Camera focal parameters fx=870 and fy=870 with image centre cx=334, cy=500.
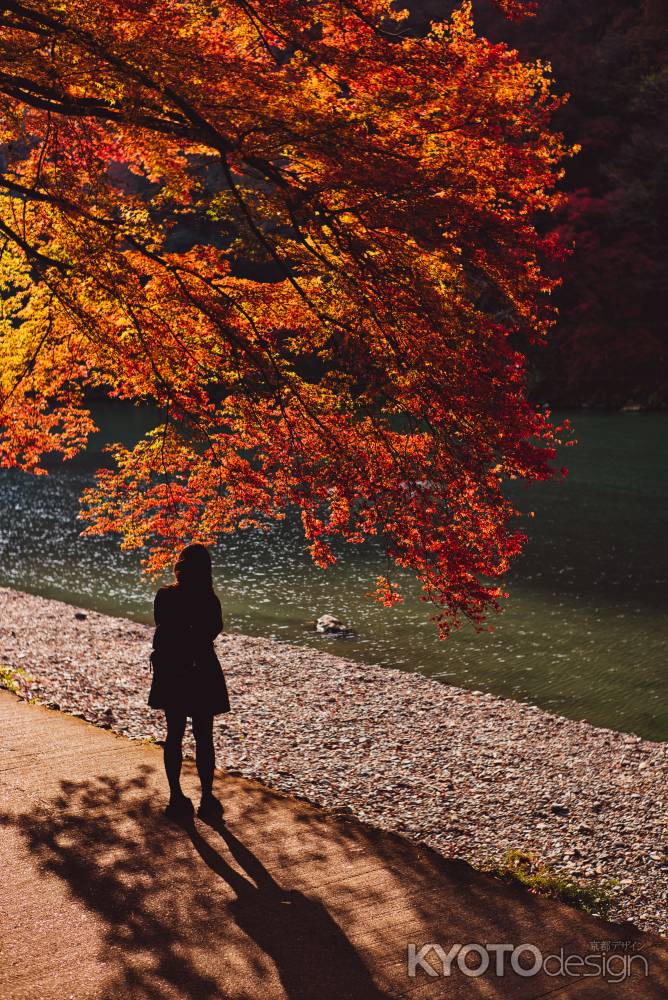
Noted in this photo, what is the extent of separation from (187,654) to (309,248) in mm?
3418

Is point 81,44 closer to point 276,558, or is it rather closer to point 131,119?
point 131,119

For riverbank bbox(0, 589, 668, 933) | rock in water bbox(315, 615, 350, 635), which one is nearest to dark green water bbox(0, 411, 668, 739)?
rock in water bbox(315, 615, 350, 635)

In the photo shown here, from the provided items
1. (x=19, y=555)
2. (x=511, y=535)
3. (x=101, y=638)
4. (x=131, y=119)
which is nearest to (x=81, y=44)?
(x=131, y=119)

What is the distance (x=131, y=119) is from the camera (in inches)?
235

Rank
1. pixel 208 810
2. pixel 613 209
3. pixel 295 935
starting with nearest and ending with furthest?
pixel 295 935 → pixel 208 810 → pixel 613 209

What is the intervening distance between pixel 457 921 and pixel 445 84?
5.55m

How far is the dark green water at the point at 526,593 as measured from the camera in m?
11.1

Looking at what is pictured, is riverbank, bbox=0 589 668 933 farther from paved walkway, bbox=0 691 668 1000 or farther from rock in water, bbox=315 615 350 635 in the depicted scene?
rock in water, bbox=315 615 350 635

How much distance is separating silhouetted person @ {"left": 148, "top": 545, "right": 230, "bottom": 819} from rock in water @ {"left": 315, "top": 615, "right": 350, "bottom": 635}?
8.14 m

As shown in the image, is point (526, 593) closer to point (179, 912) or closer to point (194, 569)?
point (194, 569)

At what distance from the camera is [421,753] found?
8070 mm

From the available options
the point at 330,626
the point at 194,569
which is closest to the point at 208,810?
the point at 194,569

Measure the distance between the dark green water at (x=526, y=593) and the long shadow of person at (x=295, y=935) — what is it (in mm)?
6044

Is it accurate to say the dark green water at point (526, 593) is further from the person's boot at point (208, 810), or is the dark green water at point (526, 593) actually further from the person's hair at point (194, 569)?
the person's hair at point (194, 569)
